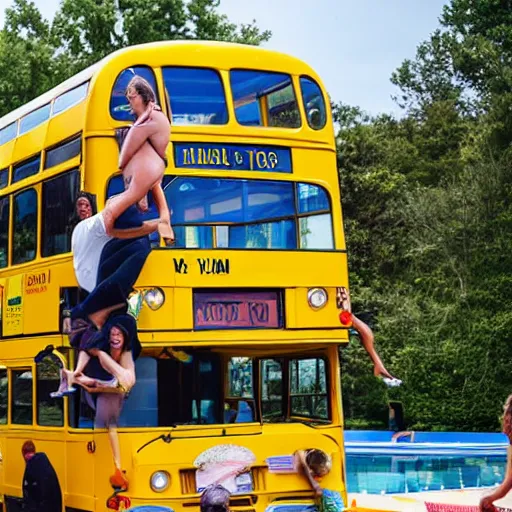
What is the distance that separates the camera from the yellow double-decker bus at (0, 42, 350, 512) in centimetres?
1266

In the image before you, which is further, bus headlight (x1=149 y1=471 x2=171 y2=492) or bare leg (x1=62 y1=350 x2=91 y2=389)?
bare leg (x1=62 y1=350 x2=91 y2=389)

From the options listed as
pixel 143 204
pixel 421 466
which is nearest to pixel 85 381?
pixel 143 204

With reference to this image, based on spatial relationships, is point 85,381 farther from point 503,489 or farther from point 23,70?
point 23,70

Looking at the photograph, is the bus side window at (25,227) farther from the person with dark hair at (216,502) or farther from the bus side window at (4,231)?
the person with dark hair at (216,502)

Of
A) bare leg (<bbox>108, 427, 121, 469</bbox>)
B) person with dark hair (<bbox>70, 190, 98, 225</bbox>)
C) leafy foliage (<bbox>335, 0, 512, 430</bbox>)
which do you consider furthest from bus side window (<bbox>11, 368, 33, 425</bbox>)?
leafy foliage (<bbox>335, 0, 512, 430</bbox>)

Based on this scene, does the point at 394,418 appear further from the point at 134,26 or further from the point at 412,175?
the point at 412,175

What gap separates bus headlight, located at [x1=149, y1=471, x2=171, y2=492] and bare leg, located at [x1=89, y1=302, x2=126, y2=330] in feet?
4.84

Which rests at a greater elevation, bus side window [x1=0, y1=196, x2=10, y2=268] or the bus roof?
the bus roof

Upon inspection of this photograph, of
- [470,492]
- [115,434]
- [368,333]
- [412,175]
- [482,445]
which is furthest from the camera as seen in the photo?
[412,175]

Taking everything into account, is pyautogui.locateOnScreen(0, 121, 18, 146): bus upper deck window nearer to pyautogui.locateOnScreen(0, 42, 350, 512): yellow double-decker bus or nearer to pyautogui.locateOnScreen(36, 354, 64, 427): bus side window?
pyautogui.locateOnScreen(0, 42, 350, 512): yellow double-decker bus

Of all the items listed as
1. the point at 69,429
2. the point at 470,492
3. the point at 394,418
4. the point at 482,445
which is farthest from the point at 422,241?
the point at 69,429

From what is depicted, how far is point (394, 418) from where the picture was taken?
83.7ft

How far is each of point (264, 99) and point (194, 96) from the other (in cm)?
75

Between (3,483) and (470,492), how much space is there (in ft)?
19.6
